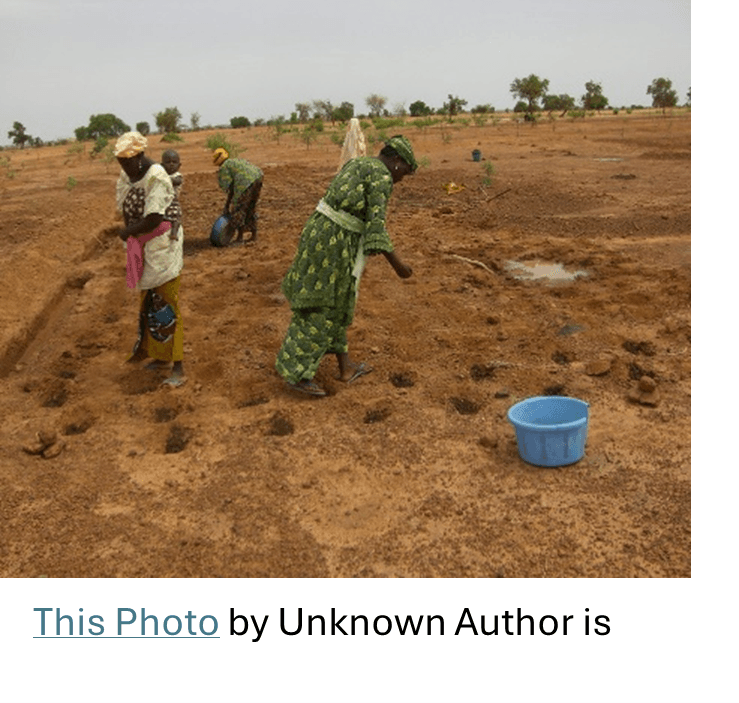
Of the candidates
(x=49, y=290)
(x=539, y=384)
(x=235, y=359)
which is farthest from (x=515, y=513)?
(x=49, y=290)

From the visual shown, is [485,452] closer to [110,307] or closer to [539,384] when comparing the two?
[539,384]

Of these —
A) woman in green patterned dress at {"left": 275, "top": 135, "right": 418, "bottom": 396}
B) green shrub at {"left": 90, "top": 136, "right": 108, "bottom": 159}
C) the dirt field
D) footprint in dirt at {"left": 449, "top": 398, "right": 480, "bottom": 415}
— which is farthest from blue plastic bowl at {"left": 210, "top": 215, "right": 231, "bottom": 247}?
green shrub at {"left": 90, "top": 136, "right": 108, "bottom": 159}

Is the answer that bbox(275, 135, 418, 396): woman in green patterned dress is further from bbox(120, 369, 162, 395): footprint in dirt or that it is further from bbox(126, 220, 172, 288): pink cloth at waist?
bbox(120, 369, 162, 395): footprint in dirt

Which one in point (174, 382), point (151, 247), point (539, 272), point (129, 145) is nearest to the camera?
point (129, 145)

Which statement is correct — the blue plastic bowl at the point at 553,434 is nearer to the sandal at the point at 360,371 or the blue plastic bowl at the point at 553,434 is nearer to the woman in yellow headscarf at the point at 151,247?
the sandal at the point at 360,371

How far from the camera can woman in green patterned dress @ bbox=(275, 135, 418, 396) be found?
4086 mm

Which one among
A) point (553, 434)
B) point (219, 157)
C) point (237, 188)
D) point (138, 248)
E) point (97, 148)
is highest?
point (97, 148)

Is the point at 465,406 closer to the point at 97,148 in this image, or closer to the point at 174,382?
the point at 174,382

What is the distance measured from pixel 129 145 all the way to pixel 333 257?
1220mm

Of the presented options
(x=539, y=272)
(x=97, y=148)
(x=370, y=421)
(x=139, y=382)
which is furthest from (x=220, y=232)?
(x=97, y=148)

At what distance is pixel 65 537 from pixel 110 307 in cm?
390

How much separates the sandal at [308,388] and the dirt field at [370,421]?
58mm

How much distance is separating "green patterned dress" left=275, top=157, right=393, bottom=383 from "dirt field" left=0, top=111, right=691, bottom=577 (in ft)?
1.02

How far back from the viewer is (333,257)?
4223 millimetres
